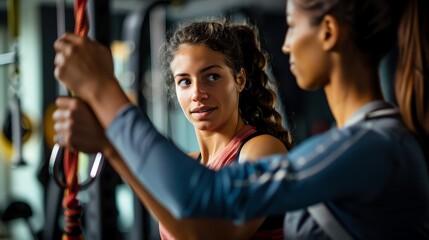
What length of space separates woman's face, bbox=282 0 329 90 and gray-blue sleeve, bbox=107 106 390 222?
12cm

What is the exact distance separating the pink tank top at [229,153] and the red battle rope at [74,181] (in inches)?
10.8

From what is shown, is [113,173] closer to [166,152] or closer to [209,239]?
[209,239]

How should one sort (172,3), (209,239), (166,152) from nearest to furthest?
(166,152) < (209,239) < (172,3)

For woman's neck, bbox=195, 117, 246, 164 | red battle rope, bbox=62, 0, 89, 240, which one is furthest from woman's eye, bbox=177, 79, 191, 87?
red battle rope, bbox=62, 0, 89, 240

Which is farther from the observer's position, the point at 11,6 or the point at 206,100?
the point at 11,6

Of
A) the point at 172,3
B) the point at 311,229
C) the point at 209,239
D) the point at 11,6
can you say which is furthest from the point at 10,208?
the point at 311,229

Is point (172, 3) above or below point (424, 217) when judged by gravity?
above

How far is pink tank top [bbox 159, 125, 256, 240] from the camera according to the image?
4.50 feet

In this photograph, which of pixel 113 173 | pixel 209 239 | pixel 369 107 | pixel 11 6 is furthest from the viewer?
pixel 113 173

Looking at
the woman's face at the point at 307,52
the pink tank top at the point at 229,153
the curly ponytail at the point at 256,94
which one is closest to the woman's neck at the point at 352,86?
the woman's face at the point at 307,52

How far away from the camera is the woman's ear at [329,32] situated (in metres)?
0.94

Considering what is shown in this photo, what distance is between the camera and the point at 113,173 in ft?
7.27

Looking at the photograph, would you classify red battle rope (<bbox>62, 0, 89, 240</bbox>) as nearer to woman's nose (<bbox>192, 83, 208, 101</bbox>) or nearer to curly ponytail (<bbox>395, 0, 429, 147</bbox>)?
woman's nose (<bbox>192, 83, 208, 101</bbox>)

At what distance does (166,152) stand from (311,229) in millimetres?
276
